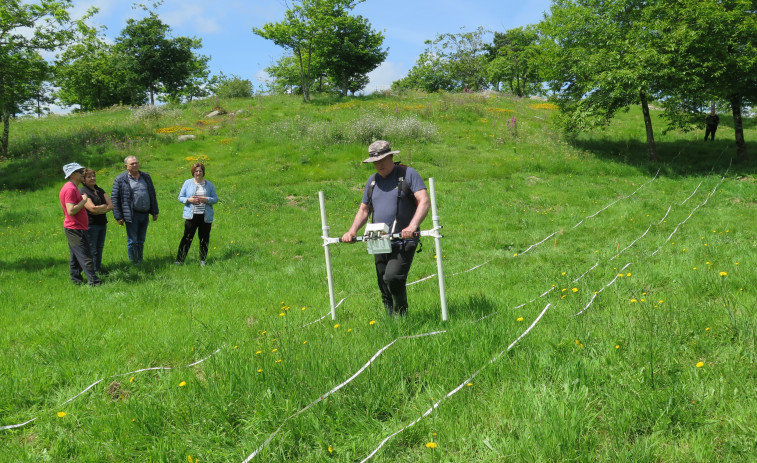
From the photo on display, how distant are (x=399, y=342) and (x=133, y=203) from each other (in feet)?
23.2

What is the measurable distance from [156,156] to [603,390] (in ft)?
66.3

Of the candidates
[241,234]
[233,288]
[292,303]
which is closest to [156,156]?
[241,234]

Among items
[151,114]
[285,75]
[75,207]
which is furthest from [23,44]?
[285,75]

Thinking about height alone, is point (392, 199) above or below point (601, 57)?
below

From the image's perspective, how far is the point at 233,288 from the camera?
7305 mm

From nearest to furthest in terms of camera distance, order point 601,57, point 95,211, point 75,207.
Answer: point 75,207 → point 95,211 → point 601,57

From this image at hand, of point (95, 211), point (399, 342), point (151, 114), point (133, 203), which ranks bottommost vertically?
point (399, 342)

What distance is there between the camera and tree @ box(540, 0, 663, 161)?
56.9ft

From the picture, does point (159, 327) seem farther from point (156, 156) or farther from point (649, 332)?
point (156, 156)

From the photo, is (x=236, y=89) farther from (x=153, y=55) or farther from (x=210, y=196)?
(x=210, y=196)

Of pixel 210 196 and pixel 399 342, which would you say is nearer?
pixel 399 342

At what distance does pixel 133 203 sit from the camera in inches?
342

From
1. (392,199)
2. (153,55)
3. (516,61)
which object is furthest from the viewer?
(516,61)

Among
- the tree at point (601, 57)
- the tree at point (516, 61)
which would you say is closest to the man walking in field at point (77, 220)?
the tree at point (601, 57)
